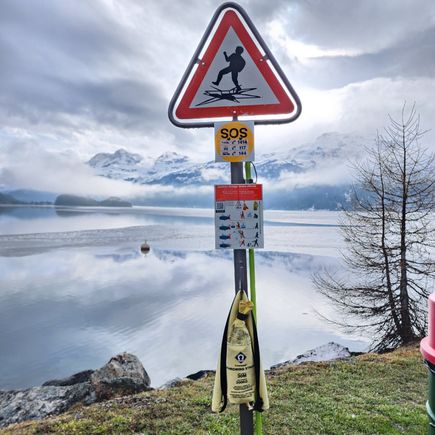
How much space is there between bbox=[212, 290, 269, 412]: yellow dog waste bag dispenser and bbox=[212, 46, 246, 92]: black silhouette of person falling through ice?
1.29m

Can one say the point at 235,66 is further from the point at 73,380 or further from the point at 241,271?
the point at 73,380

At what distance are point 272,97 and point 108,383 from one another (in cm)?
504

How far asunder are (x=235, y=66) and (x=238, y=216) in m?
0.92

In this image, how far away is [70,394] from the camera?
523 centimetres

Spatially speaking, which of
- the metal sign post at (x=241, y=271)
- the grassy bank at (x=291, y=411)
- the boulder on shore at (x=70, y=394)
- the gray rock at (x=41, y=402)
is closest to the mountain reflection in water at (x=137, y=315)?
the boulder on shore at (x=70, y=394)

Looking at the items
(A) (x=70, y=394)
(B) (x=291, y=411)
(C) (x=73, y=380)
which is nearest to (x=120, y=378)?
(A) (x=70, y=394)

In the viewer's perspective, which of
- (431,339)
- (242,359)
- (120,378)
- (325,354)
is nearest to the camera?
(431,339)

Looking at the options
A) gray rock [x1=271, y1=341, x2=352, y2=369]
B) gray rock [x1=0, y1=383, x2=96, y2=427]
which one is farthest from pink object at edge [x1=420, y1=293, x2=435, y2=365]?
gray rock [x1=271, y1=341, x2=352, y2=369]

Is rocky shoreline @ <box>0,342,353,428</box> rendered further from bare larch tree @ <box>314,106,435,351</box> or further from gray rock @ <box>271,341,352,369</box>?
bare larch tree @ <box>314,106,435,351</box>

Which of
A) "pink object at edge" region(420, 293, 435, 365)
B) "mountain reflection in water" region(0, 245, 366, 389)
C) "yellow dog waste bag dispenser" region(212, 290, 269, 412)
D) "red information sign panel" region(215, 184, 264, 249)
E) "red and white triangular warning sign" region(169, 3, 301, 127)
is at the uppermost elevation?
"red and white triangular warning sign" region(169, 3, 301, 127)

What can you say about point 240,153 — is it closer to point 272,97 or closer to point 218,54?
point 272,97

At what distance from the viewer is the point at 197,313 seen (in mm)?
15031

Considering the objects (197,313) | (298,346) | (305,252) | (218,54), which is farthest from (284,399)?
(305,252)

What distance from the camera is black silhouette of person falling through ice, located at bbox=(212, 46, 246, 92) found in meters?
2.05
